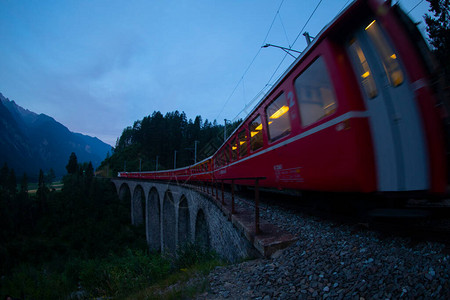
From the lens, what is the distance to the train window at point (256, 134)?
526 cm

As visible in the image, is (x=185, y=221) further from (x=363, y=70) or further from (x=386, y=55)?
(x=386, y=55)

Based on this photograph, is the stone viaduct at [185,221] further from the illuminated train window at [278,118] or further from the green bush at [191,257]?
the illuminated train window at [278,118]

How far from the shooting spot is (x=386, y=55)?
251cm

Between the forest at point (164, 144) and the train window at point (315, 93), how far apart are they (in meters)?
49.9

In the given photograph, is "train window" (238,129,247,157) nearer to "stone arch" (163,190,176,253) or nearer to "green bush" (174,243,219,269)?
"green bush" (174,243,219,269)

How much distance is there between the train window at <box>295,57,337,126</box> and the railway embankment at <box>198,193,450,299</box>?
1627 mm

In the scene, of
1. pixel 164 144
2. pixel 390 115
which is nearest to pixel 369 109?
pixel 390 115

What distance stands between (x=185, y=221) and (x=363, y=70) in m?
15.3

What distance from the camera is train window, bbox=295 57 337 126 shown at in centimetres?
289

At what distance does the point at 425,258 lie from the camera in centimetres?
184

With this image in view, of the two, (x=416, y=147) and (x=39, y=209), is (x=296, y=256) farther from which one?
(x=39, y=209)

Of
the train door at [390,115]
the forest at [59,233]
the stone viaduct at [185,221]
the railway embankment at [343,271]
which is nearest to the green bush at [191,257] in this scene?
the stone viaduct at [185,221]

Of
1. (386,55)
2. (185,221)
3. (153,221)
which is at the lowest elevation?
(153,221)

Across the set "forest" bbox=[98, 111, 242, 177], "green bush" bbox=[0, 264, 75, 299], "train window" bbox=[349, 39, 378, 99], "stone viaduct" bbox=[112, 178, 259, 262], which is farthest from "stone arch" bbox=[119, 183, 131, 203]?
"train window" bbox=[349, 39, 378, 99]
